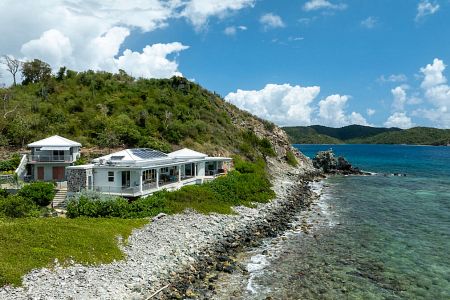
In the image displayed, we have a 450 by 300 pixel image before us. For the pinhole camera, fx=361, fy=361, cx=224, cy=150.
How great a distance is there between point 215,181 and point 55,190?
17072 mm

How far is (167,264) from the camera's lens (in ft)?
75.0

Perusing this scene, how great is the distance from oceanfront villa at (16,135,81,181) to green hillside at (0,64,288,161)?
1043 cm

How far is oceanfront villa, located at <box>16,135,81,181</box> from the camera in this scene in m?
41.2

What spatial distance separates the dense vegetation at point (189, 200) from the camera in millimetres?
29438

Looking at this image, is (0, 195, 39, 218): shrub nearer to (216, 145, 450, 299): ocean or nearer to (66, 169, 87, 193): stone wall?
(66, 169, 87, 193): stone wall

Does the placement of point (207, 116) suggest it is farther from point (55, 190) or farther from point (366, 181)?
point (55, 190)

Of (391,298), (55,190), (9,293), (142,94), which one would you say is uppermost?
(142,94)

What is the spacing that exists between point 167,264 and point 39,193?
16427mm

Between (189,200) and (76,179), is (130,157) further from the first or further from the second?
(189,200)

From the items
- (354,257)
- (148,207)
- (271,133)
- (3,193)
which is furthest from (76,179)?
(271,133)

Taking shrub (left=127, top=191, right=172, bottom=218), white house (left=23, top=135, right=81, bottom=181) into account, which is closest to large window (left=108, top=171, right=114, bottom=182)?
shrub (left=127, top=191, right=172, bottom=218)

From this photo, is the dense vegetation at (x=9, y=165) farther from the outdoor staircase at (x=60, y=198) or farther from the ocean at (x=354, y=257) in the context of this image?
the ocean at (x=354, y=257)

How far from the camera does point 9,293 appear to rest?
1645 cm

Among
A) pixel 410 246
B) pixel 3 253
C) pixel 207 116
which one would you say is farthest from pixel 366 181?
pixel 3 253
